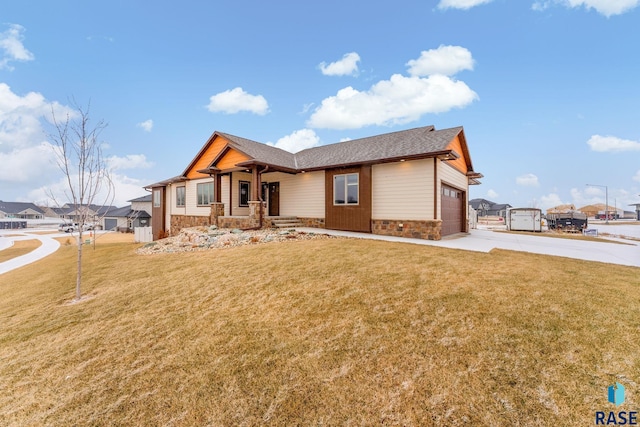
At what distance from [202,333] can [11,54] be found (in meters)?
20.3

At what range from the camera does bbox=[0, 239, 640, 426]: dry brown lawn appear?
7.93 feet

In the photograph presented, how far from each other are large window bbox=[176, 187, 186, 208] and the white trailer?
1157 inches

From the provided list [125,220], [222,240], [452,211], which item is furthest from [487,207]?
[125,220]

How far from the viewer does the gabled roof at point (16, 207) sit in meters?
57.9

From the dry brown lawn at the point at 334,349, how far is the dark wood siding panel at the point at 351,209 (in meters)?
6.21

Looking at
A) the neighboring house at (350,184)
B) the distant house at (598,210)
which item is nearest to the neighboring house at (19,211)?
the neighboring house at (350,184)

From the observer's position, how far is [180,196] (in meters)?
19.7

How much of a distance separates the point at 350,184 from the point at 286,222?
4.18 meters

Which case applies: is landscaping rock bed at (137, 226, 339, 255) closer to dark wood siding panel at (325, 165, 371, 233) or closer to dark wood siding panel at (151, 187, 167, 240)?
dark wood siding panel at (325, 165, 371, 233)

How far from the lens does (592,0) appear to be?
10992mm

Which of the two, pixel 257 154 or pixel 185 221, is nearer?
pixel 257 154

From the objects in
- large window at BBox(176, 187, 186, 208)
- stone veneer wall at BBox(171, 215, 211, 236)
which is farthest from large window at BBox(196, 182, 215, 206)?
large window at BBox(176, 187, 186, 208)

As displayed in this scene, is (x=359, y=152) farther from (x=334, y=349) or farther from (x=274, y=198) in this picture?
(x=334, y=349)

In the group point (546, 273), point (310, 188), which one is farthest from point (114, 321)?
point (310, 188)
